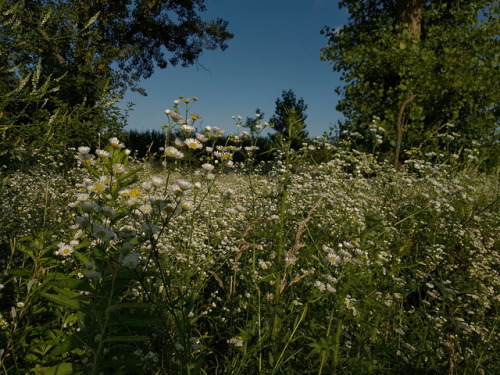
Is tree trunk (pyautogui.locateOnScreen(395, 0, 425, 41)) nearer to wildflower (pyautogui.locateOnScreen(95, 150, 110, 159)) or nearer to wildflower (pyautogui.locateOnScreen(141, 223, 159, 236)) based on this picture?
wildflower (pyautogui.locateOnScreen(95, 150, 110, 159))

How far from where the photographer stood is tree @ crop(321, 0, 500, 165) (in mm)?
9555

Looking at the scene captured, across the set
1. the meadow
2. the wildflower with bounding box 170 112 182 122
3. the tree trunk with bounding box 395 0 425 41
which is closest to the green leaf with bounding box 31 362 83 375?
the meadow

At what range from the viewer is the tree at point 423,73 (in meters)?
9.55

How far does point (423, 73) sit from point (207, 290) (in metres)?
8.49

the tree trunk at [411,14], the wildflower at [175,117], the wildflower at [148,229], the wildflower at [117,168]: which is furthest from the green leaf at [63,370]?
the tree trunk at [411,14]

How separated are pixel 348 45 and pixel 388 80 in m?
1.64

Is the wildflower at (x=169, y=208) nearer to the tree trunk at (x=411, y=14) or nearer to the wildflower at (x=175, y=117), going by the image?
the wildflower at (x=175, y=117)

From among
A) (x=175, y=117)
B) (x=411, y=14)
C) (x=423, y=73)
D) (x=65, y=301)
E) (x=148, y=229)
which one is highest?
(x=411, y=14)

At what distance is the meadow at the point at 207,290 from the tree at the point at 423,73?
19.6 ft

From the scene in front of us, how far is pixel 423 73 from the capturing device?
31.0ft

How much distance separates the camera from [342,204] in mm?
3406

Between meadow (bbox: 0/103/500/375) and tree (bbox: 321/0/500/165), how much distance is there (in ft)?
19.6

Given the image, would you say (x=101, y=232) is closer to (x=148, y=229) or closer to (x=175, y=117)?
Answer: (x=148, y=229)

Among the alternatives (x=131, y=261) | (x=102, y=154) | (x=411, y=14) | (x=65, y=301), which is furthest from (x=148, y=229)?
(x=411, y=14)
